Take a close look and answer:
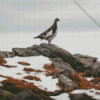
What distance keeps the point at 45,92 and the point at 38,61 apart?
10493 millimetres

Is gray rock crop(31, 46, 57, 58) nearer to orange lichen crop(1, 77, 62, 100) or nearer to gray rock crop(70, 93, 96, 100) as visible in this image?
orange lichen crop(1, 77, 62, 100)

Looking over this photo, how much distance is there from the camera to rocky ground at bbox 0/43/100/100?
12.9 metres

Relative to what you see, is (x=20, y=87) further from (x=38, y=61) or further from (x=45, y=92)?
(x=38, y=61)

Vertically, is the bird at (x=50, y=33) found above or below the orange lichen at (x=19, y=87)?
above

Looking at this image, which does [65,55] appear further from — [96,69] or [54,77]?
[54,77]

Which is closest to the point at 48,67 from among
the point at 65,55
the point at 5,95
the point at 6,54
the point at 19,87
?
the point at 65,55

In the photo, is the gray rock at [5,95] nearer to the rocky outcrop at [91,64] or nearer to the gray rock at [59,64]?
the gray rock at [59,64]

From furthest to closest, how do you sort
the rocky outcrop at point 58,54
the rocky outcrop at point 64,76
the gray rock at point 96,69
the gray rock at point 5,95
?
the rocky outcrop at point 58,54
the gray rock at point 96,69
the rocky outcrop at point 64,76
the gray rock at point 5,95

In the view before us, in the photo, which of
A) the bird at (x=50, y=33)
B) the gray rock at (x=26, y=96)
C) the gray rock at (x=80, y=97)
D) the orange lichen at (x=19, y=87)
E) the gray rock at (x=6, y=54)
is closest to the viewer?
the gray rock at (x=26, y=96)

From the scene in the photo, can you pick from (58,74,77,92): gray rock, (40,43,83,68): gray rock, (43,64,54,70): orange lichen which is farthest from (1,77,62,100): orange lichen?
(40,43,83,68): gray rock

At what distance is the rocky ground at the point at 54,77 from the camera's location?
1289 centimetres

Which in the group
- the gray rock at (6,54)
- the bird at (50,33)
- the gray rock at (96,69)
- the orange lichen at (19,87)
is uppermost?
the bird at (50,33)

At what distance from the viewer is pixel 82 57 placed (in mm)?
30750

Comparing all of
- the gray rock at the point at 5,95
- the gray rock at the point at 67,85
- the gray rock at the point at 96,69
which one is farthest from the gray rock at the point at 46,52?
the gray rock at the point at 5,95
